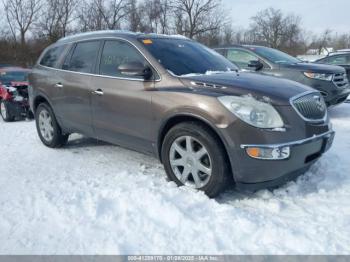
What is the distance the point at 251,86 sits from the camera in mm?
3594

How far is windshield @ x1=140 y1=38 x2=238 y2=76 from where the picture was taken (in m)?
4.09

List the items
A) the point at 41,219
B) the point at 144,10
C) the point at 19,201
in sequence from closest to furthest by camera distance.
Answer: the point at 41,219
the point at 19,201
the point at 144,10

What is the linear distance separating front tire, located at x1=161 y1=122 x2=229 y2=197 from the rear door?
1.56 meters

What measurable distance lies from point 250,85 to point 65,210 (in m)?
2.23

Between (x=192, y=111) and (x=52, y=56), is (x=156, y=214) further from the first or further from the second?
(x=52, y=56)

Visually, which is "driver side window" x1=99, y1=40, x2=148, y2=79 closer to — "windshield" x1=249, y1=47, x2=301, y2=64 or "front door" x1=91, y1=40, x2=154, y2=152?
"front door" x1=91, y1=40, x2=154, y2=152

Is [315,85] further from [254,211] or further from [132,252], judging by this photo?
[132,252]

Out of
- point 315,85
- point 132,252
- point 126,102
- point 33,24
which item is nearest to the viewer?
point 132,252

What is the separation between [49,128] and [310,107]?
4.08 meters

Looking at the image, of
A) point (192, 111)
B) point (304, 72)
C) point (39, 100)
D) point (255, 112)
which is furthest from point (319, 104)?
point (39, 100)

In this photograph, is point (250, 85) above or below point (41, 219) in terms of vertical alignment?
above

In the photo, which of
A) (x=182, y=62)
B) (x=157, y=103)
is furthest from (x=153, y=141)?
(x=182, y=62)

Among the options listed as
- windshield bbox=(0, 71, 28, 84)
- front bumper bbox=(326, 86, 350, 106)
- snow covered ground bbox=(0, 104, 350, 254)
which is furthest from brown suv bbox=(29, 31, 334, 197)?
windshield bbox=(0, 71, 28, 84)

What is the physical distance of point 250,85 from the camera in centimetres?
362
